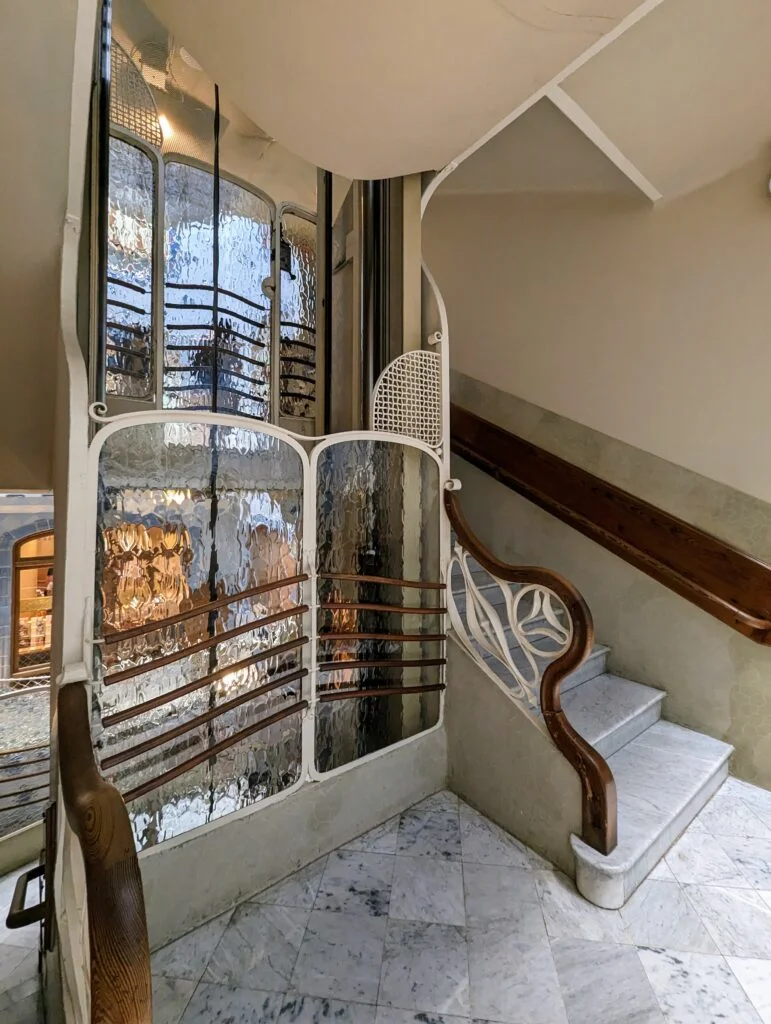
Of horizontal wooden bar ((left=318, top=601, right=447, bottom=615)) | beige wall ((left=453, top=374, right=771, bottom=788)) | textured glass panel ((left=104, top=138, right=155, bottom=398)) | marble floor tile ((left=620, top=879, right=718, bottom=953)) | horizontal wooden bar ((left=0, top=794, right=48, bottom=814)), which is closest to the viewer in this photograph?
marble floor tile ((left=620, top=879, right=718, bottom=953))

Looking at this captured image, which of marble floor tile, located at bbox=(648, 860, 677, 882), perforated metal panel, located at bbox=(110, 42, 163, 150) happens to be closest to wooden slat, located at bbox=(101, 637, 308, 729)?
marble floor tile, located at bbox=(648, 860, 677, 882)

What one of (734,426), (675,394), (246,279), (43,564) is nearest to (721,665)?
(734,426)

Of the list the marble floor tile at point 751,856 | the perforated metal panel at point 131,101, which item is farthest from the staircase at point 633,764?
the perforated metal panel at point 131,101

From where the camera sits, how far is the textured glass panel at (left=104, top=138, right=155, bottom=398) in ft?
4.58

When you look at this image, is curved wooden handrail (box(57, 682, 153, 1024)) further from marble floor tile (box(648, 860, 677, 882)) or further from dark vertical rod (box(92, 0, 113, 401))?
marble floor tile (box(648, 860, 677, 882))

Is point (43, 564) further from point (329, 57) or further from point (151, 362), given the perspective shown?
point (329, 57)

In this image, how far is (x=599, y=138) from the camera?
5.93ft

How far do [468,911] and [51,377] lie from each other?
2.15m

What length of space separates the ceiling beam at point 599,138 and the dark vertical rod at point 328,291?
0.84 meters

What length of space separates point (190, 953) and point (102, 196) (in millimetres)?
2007

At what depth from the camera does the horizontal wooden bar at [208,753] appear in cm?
116

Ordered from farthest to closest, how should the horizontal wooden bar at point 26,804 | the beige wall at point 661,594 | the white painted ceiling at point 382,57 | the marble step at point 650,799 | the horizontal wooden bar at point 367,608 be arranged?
the horizontal wooden bar at point 26,804
the beige wall at point 661,594
the horizontal wooden bar at point 367,608
the marble step at point 650,799
the white painted ceiling at point 382,57

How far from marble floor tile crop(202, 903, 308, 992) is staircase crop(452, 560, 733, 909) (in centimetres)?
79

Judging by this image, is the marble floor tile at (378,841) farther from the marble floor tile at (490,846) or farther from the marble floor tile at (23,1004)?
the marble floor tile at (23,1004)
